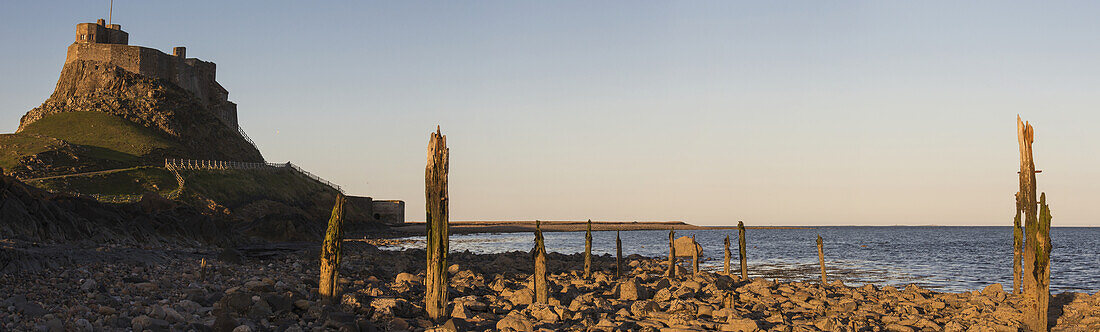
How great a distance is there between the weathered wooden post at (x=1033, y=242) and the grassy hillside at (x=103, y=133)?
97.3 metres

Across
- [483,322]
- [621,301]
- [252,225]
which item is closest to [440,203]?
[483,322]

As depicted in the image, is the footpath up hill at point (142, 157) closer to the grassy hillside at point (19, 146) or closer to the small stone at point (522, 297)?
the grassy hillside at point (19, 146)

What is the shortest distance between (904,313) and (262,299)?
20.4 meters

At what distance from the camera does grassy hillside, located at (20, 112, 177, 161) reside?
98375 mm

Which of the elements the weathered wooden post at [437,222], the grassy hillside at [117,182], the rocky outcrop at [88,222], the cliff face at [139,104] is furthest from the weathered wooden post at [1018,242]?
the cliff face at [139,104]

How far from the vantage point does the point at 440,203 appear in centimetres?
1950

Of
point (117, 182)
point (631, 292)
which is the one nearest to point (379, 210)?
point (117, 182)

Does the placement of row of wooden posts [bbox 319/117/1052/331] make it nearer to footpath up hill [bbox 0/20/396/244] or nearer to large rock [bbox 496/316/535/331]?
large rock [bbox 496/316/535/331]

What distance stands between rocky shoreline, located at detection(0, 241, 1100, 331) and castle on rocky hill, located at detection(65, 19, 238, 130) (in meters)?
99.3

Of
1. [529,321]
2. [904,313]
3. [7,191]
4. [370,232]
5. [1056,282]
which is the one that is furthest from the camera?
[370,232]

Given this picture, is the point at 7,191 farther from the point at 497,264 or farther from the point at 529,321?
the point at 529,321

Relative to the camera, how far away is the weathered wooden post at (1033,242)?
22.2 meters

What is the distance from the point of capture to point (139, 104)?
375ft

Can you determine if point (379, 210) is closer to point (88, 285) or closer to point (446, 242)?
point (88, 285)
